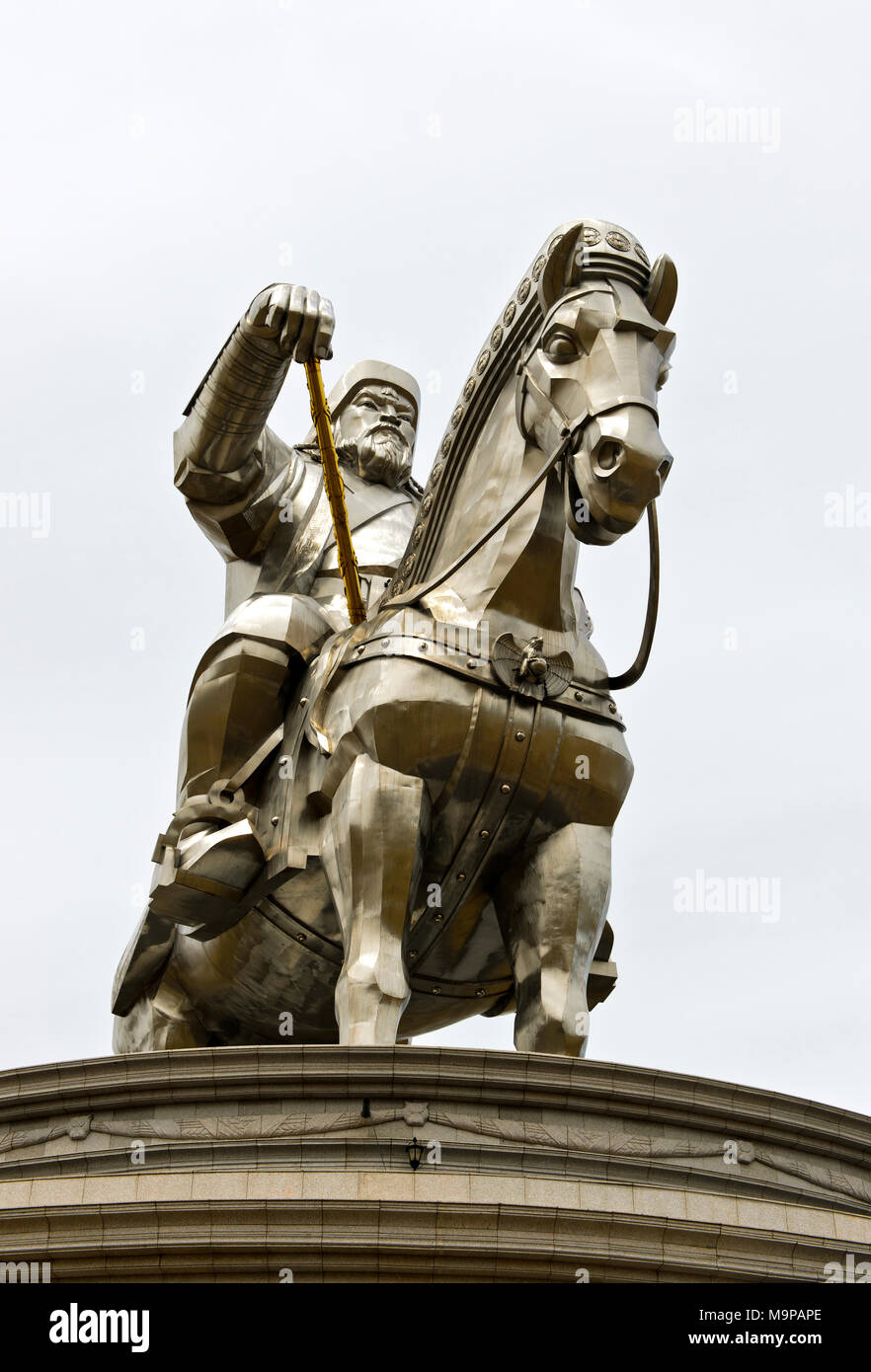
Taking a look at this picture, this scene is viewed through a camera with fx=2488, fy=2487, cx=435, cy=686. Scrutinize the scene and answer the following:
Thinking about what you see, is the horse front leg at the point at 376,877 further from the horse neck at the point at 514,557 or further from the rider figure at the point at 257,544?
the rider figure at the point at 257,544

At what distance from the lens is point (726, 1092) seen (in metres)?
10.0

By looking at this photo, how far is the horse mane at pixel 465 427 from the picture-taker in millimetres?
11852

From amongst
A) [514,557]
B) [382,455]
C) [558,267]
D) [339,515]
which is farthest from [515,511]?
[382,455]

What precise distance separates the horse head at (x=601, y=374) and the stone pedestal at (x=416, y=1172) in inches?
105

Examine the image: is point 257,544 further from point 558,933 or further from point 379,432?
point 558,933

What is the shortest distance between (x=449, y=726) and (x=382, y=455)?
348 cm

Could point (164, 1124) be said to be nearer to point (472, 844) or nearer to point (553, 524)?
point (472, 844)

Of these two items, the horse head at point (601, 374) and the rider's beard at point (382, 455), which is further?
the rider's beard at point (382, 455)

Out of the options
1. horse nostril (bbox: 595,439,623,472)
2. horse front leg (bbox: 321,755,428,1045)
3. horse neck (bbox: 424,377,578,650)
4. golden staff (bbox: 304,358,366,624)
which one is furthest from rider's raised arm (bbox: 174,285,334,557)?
horse front leg (bbox: 321,755,428,1045)

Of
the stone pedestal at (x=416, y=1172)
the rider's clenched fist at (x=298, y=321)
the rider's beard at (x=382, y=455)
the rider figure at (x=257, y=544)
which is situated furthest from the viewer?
the rider's beard at (x=382, y=455)

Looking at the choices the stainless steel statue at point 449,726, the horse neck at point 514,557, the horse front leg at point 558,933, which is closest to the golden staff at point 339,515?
the stainless steel statue at point 449,726

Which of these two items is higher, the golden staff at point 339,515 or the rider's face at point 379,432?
the rider's face at point 379,432
